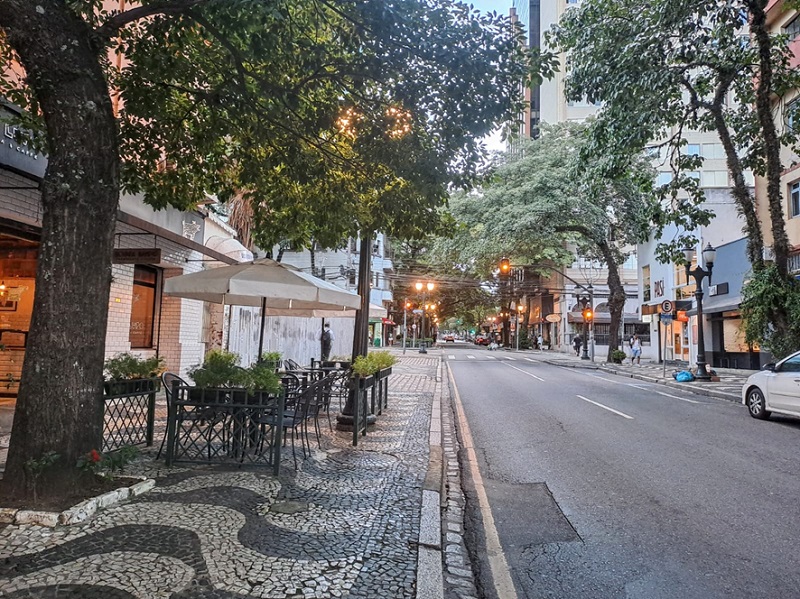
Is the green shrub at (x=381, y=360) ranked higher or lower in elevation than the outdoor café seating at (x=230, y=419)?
higher

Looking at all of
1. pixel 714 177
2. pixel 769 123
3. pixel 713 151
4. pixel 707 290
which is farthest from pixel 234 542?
pixel 714 177

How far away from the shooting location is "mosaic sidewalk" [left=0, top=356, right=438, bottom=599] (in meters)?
3.30

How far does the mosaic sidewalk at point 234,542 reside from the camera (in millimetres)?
3301

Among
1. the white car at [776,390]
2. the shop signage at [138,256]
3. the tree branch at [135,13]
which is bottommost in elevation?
the white car at [776,390]

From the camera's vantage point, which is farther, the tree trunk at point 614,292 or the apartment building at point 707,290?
the tree trunk at point 614,292

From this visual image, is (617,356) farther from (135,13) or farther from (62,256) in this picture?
(62,256)

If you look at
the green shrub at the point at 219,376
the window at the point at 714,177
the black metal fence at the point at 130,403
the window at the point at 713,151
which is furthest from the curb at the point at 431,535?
the window at the point at 714,177

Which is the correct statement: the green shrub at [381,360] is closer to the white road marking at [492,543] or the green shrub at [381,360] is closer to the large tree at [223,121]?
the white road marking at [492,543]

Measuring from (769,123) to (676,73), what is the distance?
111 inches

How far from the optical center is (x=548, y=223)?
30125mm

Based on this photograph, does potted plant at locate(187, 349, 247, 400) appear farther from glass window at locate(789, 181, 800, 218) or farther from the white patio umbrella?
glass window at locate(789, 181, 800, 218)

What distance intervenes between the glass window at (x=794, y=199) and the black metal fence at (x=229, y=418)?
22189 millimetres

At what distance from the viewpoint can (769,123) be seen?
43.9 feet

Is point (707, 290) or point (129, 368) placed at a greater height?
point (707, 290)
